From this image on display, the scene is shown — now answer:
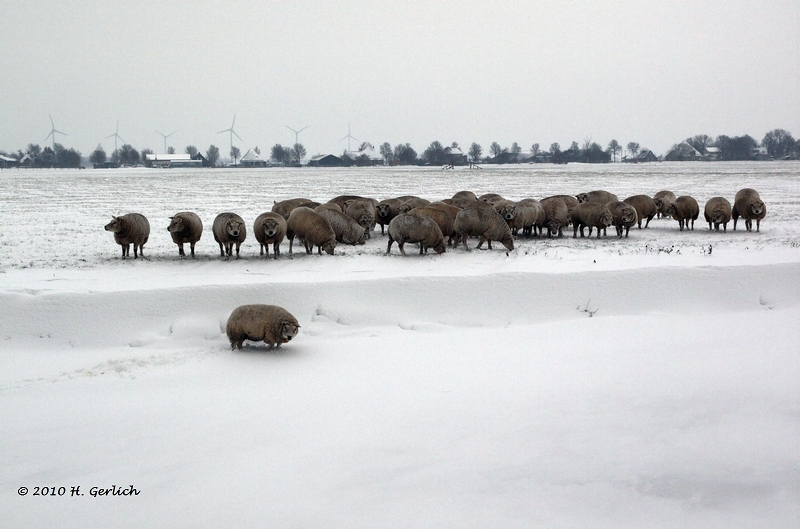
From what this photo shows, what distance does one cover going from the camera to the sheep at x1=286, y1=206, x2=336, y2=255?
15.4 metres

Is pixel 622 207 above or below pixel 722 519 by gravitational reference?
above

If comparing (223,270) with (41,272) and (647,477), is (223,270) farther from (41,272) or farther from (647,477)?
(647,477)

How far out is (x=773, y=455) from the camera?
→ 672cm

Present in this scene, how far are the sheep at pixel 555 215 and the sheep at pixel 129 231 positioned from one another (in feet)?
38.4

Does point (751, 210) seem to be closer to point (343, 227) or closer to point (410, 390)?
point (343, 227)

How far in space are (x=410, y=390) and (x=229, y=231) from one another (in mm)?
7616

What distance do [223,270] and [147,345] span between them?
313 cm

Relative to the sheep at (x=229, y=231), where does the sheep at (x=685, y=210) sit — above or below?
above

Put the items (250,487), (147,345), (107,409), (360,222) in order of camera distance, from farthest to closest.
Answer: (360,222), (147,345), (107,409), (250,487)

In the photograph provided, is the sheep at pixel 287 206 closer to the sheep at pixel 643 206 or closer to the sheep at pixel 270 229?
the sheep at pixel 270 229

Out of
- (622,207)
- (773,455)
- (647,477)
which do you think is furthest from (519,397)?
(622,207)

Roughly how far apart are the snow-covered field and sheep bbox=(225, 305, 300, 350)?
0.99ft

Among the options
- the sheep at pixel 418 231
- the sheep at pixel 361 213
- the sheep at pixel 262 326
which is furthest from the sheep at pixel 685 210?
the sheep at pixel 262 326

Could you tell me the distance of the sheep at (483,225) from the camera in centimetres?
1625
